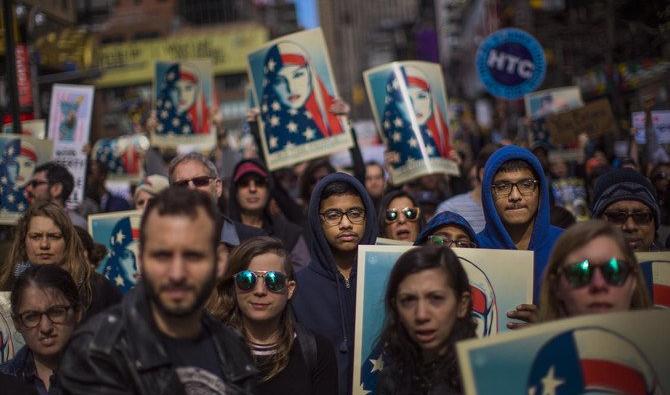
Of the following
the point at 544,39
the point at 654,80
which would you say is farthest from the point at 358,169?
the point at 544,39

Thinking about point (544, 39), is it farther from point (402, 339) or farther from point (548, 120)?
point (402, 339)

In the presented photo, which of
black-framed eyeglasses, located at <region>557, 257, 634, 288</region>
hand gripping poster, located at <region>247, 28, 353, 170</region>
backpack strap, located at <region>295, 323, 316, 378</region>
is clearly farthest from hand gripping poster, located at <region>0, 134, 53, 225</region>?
black-framed eyeglasses, located at <region>557, 257, 634, 288</region>

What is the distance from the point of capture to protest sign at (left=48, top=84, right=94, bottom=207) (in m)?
11.1

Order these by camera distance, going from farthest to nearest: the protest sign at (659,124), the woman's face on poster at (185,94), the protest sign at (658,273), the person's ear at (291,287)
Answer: the woman's face on poster at (185,94) < the protest sign at (659,124) < the person's ear at (291,287) < the protest sign at (658,273)

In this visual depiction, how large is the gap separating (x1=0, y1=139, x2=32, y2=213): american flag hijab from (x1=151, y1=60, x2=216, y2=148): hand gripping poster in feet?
9.82

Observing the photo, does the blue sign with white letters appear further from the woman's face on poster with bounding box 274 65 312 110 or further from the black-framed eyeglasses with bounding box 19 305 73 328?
the black-framed eyeglasses with bounding box 19 305 73 328

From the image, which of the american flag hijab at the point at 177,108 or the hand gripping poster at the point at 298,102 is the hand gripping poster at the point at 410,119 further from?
the american flag hijab at the point at 177,108

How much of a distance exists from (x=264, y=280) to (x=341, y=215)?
93 cm

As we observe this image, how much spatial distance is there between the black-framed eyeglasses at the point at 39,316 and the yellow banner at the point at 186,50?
287 feet

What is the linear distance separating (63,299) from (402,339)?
1.53 metres

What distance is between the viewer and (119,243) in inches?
297

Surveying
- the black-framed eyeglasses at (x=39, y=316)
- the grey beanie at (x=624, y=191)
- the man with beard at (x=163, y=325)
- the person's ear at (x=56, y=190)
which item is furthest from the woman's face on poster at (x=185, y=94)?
the man with beard at (x=163, y=325)

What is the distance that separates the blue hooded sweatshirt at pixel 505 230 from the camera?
491 cm

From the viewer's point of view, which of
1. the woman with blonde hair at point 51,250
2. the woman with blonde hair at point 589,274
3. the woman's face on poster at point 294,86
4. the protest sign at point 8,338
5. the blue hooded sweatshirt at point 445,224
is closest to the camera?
the woman with blonde hair at point 589,274
